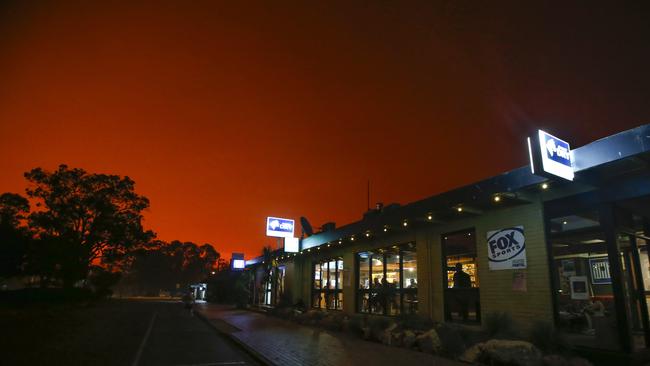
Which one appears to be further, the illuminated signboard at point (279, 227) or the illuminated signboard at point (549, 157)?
the illuminated signboard at point (279, 227)

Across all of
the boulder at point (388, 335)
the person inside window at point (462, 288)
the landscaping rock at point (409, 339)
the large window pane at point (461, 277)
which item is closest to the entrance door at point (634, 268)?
the large window pane at point (461, 277)

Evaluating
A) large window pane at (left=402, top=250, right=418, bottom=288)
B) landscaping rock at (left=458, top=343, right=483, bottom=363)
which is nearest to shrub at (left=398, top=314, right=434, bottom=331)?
large window pane at (left=402, top=250, right=418, bottom=288)

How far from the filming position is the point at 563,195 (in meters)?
9.73

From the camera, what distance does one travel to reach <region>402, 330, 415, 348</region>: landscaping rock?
35.4ft

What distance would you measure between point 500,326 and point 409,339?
2.32 metres

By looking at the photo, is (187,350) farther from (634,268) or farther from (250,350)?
(634,268)

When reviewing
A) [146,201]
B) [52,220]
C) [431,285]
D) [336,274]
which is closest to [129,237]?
[146,201]

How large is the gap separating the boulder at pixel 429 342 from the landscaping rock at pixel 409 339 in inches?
8.6

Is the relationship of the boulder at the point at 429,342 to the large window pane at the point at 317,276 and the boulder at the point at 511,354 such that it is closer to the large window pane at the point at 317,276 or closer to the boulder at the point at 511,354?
the boulder at the point at 511,354

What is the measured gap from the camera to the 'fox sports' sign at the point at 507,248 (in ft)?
34.6

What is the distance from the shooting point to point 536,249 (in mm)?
A: 10156

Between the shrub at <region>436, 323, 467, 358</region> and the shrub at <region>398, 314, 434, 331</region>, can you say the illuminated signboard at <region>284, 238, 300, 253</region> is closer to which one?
the shrub at <region>398, 314, 434, 331</region>

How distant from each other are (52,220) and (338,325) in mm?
36838

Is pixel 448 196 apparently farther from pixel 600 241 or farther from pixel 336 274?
pixel 336 274
